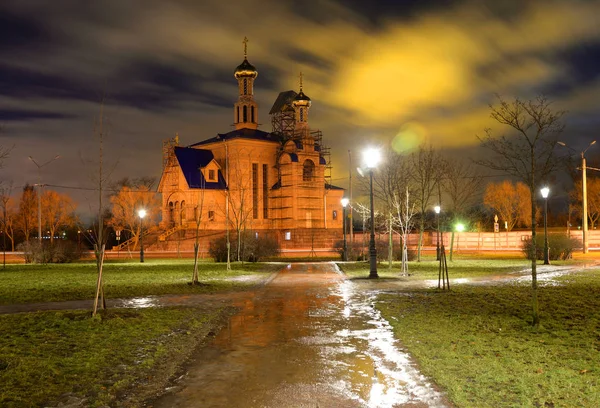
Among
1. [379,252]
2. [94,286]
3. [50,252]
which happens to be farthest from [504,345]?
[50,252]

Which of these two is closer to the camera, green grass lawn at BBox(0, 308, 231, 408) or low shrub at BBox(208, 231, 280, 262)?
green grass lawn at BBox(0, 308, 231, 408)

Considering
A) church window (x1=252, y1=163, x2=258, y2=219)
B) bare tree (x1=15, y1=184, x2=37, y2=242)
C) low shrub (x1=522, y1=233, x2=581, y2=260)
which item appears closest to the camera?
low shrub (x1=522, y1=233, x2=581, y2=260)

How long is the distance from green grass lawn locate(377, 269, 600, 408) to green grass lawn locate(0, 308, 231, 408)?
159 inches

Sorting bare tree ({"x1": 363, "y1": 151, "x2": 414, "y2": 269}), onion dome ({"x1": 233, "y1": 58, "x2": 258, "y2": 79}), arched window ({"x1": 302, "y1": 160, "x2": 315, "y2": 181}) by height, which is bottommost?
bare tree ({"x1": 363, "y1": 151, "x2": 414, "y2": 269})

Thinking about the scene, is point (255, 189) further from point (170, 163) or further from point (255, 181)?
point (170, 163)

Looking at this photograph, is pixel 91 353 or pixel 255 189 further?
pixel 255 189

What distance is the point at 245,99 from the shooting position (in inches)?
3024

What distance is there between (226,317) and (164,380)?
571 centimetres

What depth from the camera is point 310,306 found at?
15.0 m

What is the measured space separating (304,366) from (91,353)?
3532 millimetres

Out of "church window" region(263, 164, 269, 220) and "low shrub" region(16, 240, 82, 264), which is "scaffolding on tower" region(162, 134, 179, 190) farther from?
"low shrub" region(16, 240, 82, 264)

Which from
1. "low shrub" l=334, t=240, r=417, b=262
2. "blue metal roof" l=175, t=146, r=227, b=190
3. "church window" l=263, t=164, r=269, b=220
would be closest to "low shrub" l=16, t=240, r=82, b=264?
"low shrub" l=334, t=240, r=417, b=262

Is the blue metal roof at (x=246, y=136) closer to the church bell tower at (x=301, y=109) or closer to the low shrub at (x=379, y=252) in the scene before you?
the church bell tower at (x=301, y=109)

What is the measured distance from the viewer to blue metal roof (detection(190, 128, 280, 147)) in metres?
71.9
